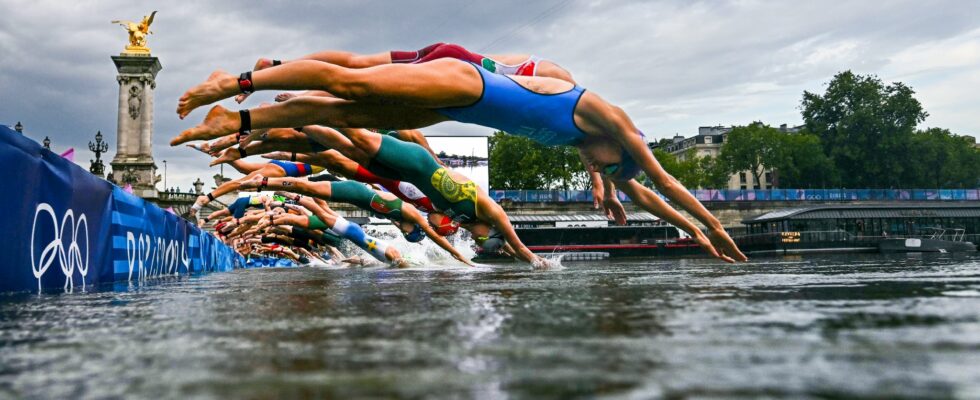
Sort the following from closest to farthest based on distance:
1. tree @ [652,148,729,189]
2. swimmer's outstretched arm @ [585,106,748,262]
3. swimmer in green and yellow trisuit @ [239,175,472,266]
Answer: swimmer's outstretched arm @ [585,106,748,262], swimmer in green and yellow trisuit @ [239,175,472,266], tree @ [652,148,729,189]

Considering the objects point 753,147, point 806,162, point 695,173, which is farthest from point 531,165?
point 806,162

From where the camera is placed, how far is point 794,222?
146 ft

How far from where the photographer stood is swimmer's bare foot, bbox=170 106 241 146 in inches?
183

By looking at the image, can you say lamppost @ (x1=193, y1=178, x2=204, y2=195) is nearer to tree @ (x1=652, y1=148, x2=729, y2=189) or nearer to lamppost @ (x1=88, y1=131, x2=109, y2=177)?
lamppost @ (x1=88, y1=131, x2=109, y2=177)

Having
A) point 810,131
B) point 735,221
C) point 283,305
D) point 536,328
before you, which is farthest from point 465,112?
point 810,131

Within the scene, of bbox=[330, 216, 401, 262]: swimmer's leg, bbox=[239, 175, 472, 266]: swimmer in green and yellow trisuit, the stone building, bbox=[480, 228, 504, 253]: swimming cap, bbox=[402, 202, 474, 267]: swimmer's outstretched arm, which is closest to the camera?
bbox=[480, 228, 504, 253]: swimming cap

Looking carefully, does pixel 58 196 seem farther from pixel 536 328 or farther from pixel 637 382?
pixel 637 382

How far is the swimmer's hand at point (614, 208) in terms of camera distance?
8187 millimetres

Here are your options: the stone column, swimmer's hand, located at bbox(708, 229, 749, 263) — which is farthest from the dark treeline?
swimmer's hand, located at bbox(708, 229, 749, 263)

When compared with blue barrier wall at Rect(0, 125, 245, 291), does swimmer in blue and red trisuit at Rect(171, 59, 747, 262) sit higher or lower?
higher

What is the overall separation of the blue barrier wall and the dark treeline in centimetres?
6173

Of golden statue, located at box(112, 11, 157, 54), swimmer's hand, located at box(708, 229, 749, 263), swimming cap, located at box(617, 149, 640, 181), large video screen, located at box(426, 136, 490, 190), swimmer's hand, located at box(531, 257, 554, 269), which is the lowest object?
swimmer's hand, located at box(531, 257, 554, 269)

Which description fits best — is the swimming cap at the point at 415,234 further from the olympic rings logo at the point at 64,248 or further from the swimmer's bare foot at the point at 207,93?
the swimmer's bare foot at the point at 207,93

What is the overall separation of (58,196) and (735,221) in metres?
62.6
